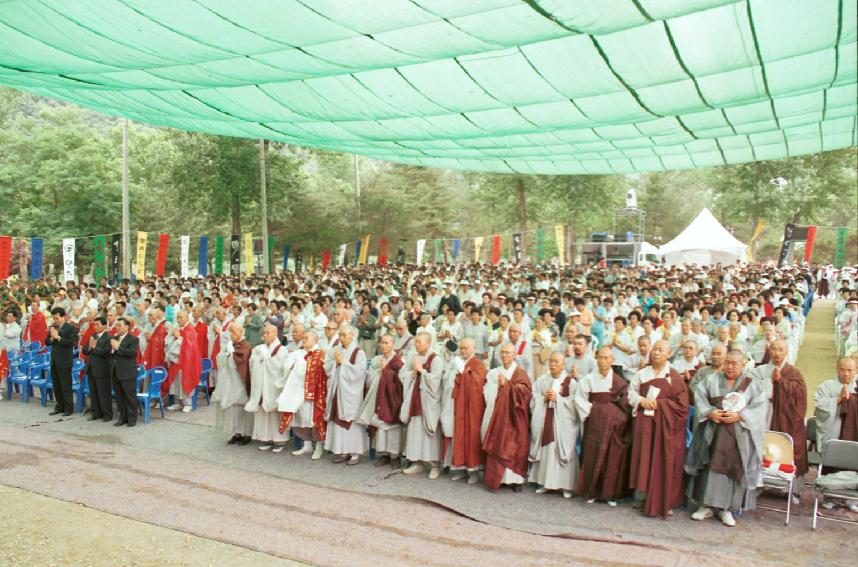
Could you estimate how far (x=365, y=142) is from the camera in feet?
37.3

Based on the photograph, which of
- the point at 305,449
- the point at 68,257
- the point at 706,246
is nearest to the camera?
the point at 305,449

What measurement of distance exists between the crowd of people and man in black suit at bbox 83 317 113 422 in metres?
0.02

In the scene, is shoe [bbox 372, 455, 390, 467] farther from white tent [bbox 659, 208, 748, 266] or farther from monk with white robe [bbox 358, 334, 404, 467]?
white tent [bbox 659, 208, 748, 266]

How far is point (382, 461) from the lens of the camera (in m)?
7.97

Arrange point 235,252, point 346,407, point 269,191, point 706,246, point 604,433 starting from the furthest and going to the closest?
point 706,246
point 269,191
point 235,252
point 346,407
point 604,433

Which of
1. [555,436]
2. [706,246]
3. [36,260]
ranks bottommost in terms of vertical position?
[555,436]

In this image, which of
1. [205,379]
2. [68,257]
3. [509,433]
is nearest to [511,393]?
[509,433]

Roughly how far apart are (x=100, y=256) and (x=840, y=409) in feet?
73.9

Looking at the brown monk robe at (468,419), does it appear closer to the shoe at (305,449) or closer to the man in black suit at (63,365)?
the shoe at (305,449)

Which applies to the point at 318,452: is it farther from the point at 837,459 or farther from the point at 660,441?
the point at 837,459

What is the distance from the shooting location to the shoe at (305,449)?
8430 millimetres

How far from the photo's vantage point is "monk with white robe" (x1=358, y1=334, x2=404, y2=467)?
768 centimetres

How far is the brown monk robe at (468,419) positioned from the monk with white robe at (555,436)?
0.59 m

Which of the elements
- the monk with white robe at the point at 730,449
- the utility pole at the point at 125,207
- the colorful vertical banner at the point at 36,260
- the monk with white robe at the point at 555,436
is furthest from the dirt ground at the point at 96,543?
the utility pole at the point at 125,207
